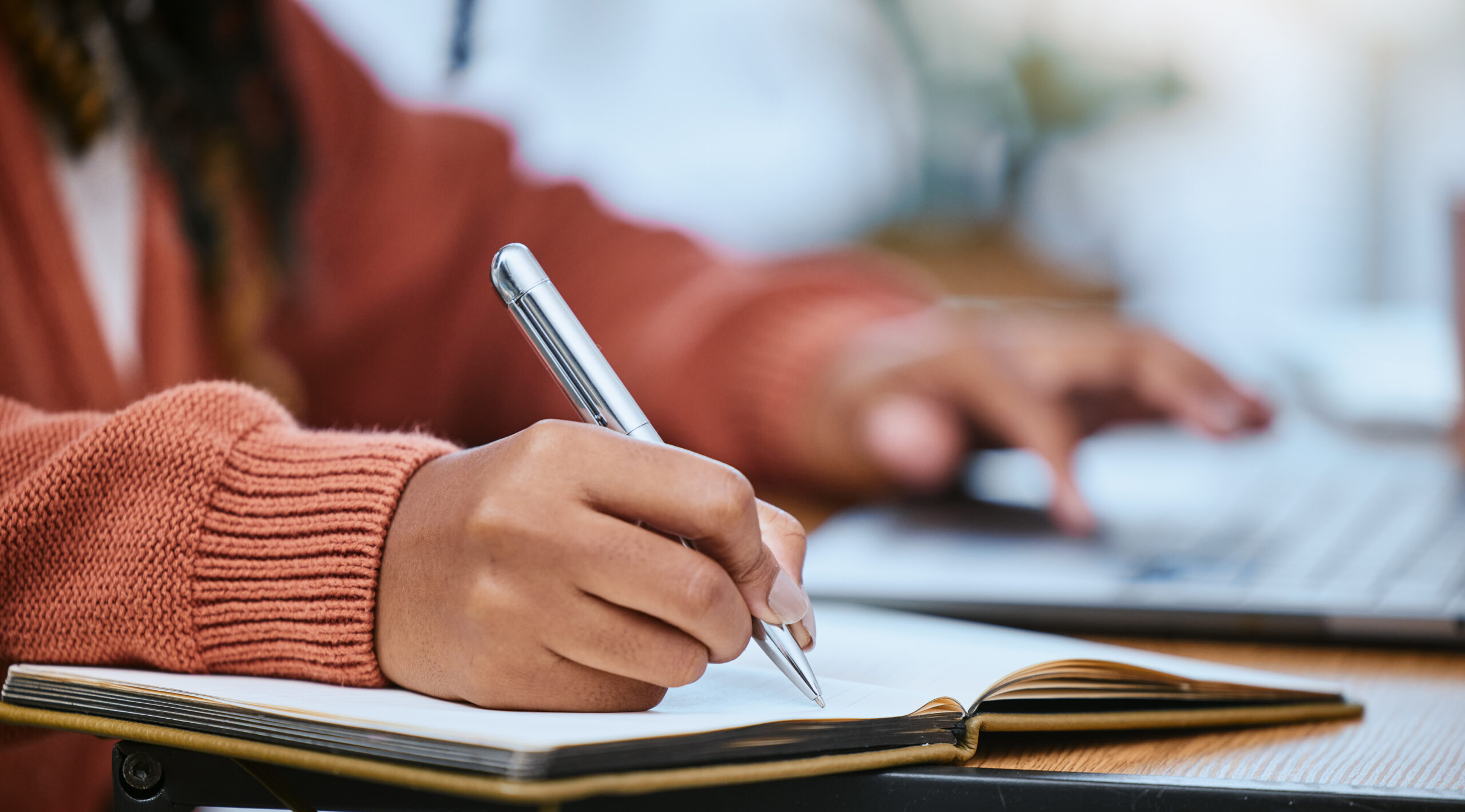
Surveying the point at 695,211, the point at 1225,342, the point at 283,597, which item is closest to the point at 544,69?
the point at 695,211

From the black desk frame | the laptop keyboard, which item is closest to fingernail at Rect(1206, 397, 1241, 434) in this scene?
the laptop keyboard

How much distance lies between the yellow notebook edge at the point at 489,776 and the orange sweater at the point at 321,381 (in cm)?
4

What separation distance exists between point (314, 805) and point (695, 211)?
184 cm

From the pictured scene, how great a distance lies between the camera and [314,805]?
24 centimetres

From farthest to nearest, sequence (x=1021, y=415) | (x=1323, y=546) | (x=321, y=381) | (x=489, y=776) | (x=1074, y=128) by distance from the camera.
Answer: (x=1074, y=128), (x=321, y=381), (x=1021, y=415), (x=1323, y=546), (x=489, y=776)

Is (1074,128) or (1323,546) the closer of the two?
(1323,546)

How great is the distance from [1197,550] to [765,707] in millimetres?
295

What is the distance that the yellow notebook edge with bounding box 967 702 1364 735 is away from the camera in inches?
10.2

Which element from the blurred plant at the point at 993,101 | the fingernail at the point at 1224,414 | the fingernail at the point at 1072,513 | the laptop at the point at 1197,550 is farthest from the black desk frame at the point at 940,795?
the blurred plant at the point at 993,101

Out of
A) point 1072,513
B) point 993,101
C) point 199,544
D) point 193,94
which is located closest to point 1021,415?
point 1072,513

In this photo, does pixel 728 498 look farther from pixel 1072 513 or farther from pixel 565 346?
pixel 1072 513

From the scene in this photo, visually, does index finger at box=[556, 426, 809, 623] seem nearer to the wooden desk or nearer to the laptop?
the wooden desk

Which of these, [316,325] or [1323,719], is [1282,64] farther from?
[1323,719]

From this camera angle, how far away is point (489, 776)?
0.64 ft
